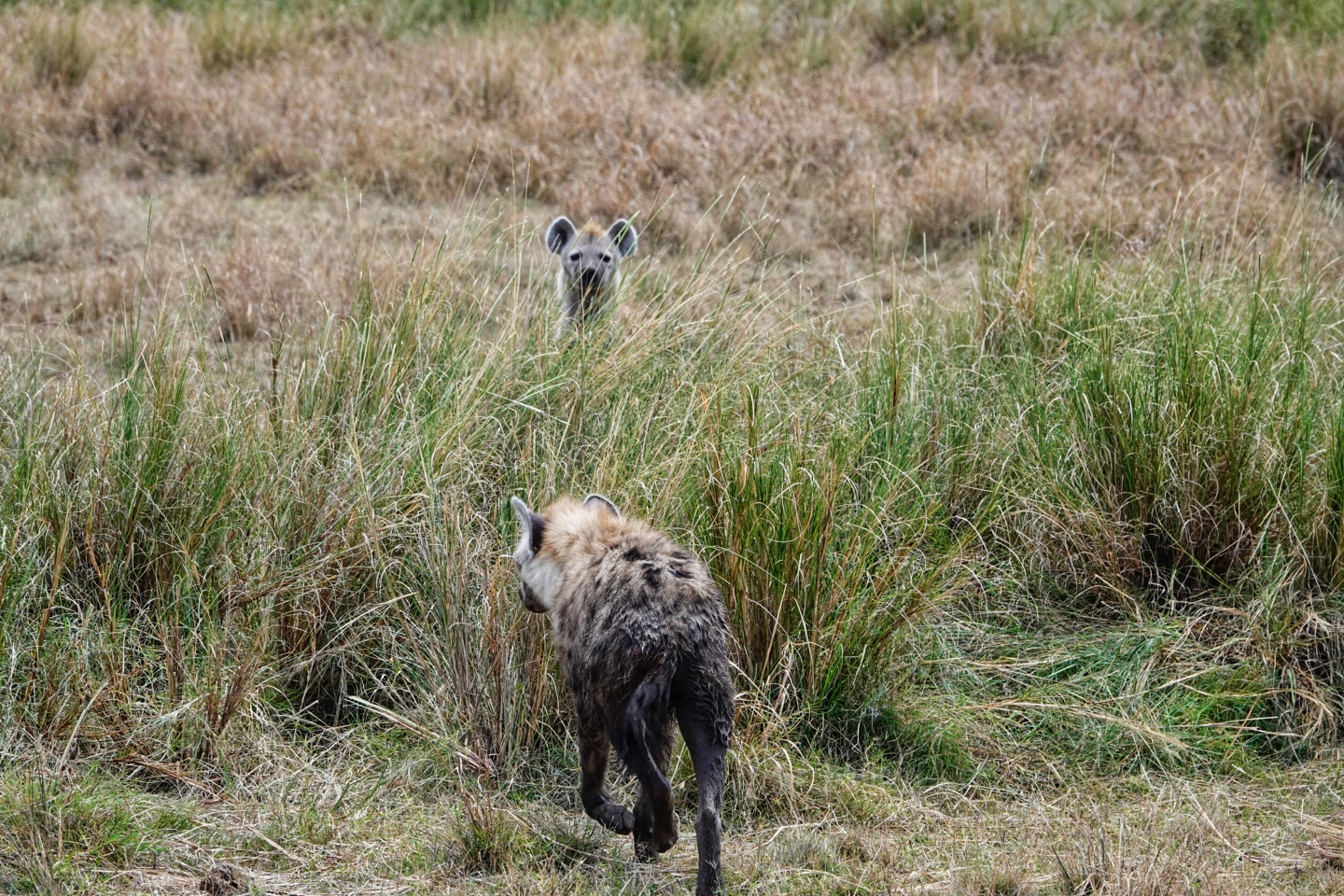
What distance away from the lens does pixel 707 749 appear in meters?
3.68

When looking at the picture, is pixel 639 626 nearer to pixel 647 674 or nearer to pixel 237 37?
pixel 647 674

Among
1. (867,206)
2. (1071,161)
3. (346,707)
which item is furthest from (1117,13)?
(346,707)

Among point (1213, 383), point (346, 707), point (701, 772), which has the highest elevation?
point (1213, 383)

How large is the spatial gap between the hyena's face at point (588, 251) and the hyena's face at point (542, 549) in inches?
134

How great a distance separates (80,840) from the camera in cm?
386

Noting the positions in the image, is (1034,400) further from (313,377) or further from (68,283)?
(68,283)

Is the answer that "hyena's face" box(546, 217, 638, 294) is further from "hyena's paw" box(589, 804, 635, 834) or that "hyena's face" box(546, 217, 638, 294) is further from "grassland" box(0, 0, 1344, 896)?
"hyena's paw" box(589, 804, 635, 834)

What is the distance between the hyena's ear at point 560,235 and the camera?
7906 millimetres

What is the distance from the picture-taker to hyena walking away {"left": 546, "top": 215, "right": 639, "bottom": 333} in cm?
761

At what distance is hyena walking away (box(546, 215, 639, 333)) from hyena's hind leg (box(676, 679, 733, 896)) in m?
3.98

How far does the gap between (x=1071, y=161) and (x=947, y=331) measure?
3.12m

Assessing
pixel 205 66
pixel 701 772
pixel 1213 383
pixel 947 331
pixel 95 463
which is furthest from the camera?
pixel 205 66

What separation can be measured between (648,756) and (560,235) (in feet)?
16.2

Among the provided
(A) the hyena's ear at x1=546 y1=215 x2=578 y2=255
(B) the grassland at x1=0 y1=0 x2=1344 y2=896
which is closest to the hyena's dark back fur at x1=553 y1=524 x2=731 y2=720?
(B) the grassland at x1=0 y1=0 x2=1344 y2=896
